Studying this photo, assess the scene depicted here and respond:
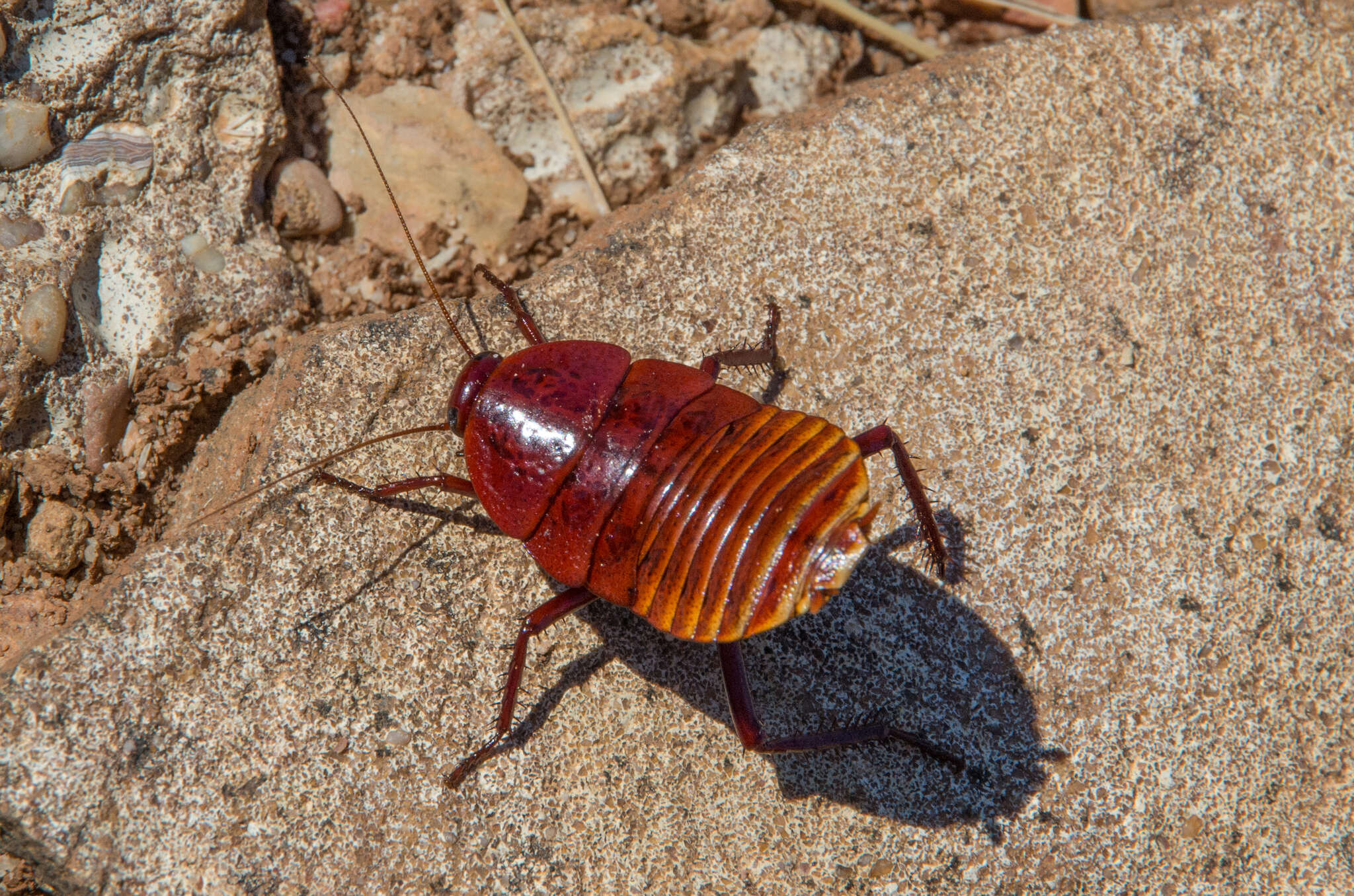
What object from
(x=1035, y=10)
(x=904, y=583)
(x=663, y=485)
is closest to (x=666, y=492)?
(x=663, y=485)

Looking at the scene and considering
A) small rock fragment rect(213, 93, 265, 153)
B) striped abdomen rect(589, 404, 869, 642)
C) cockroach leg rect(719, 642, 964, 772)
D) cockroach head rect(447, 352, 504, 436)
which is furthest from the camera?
small rock fragment rect(213, 93, 265, 153)

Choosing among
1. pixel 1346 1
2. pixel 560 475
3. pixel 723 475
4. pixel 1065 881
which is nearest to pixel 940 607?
pixel 1065 881

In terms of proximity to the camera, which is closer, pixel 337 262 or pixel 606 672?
pixel 606 672

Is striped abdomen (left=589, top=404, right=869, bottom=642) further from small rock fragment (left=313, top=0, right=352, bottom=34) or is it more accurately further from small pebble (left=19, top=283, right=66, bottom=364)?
small rock fragment (left=313, top=0, right=352, bottom=34)

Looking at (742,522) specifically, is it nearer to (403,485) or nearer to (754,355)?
(754,355)

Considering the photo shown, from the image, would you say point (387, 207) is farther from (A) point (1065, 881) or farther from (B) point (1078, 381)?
(A) point (1065, 881)

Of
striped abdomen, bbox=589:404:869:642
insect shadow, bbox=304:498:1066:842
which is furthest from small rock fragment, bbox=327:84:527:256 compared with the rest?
striped abdomen, bbox=589:404:869:642
